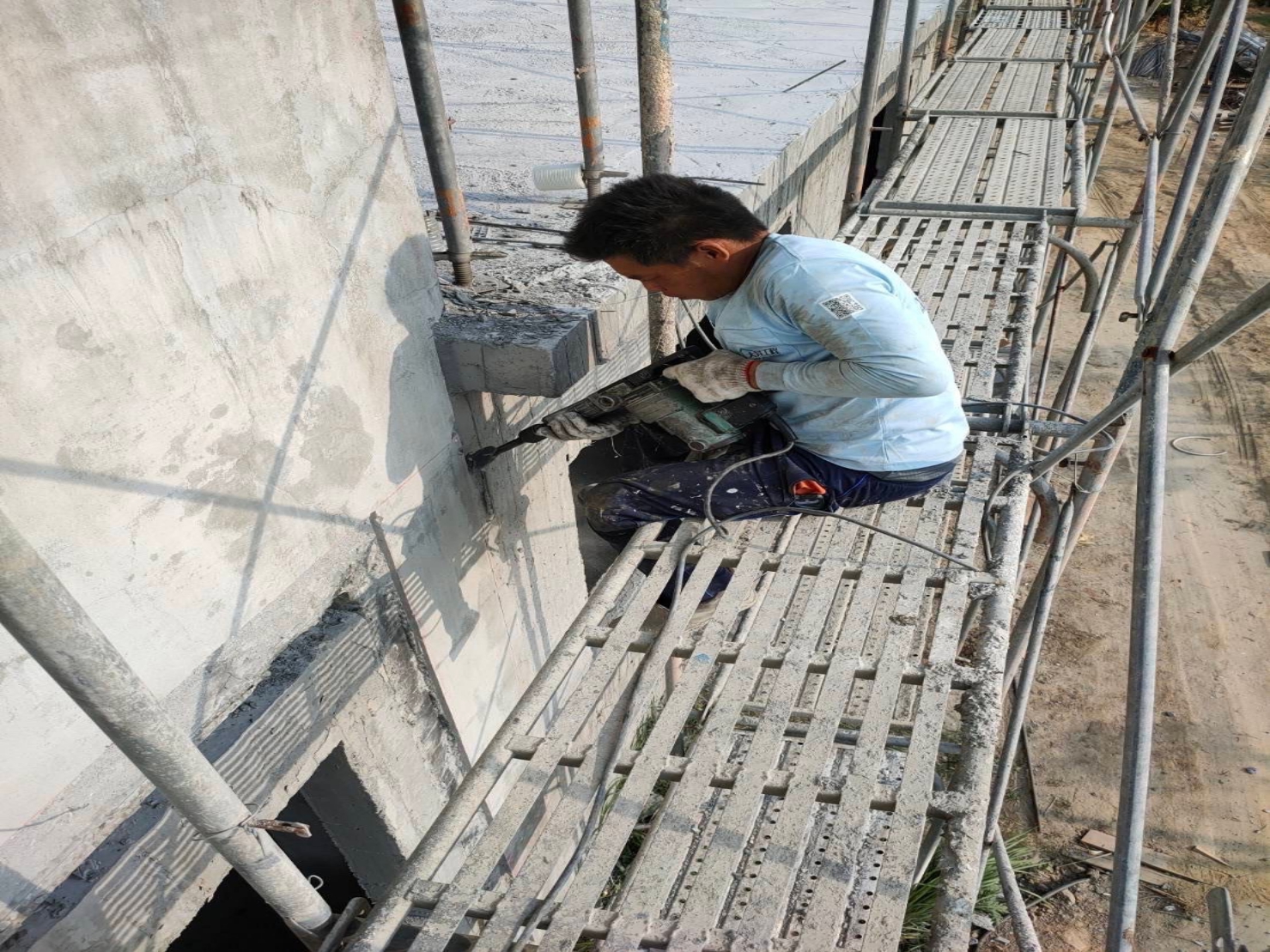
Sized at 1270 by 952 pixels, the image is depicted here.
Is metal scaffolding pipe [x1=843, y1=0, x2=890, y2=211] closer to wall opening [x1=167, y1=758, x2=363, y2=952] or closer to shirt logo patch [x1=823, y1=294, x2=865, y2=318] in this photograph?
shirt logo patch [x1=823, y1=294, x2=865, y2=318]

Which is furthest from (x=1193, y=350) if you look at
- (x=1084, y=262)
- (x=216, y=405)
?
(x=1084, y=262)

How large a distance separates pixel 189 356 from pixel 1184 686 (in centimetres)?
629

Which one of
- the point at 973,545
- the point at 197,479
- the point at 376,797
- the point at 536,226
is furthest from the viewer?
the point at 536,226

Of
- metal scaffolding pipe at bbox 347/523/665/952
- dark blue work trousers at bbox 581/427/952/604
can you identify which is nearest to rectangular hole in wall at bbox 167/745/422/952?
metal scaffolding pipe at bbox 347/523/665/952

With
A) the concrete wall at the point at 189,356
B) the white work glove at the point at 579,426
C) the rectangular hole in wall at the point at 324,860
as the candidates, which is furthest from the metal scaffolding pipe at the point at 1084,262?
the rectangular hole in wall at the point at 324,860

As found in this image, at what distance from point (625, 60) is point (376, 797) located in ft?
18.0

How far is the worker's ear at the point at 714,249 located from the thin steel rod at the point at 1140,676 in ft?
3.86

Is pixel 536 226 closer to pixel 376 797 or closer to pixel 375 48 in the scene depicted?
pixel 375 48

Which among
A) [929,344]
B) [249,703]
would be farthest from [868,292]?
[249,703]

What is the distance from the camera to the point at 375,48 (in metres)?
2.37

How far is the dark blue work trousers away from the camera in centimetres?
279

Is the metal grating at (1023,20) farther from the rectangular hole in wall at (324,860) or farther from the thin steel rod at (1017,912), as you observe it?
the rectangular hole in wall at (324,860)

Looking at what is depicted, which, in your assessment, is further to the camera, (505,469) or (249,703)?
(505,469)

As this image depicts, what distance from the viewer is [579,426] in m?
2.95
